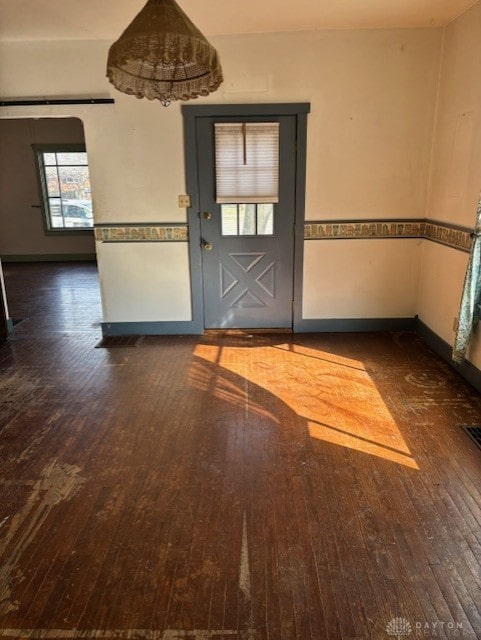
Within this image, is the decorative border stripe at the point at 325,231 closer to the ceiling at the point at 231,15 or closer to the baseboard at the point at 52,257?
the ceiling at the point at 231,15

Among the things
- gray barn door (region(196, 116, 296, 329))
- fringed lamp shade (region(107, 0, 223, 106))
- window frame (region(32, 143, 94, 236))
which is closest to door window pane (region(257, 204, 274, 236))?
gray barn door (region(196, 116, 296, 329))

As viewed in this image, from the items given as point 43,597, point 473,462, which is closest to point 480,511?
point 473,462

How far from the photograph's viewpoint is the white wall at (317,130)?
4.10 m

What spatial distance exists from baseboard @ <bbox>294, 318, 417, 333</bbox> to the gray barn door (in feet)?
0.61

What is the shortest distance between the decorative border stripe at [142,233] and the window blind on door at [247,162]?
50 centimetres

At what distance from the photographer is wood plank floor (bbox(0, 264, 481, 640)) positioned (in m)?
1.72

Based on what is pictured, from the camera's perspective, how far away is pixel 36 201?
29.2 feet

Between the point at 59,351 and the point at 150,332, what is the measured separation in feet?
2.95

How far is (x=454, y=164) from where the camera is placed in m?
3.82

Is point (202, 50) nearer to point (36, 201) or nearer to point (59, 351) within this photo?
point (59, 351)

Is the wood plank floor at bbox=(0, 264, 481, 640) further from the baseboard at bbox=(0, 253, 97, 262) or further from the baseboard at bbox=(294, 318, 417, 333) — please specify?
the baseboard at bbox=(0, 253, 97, 262)

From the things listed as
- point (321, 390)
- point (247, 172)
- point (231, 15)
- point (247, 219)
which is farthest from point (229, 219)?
point (321, 390)

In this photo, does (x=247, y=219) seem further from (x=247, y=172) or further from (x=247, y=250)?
(x=247, y=172)

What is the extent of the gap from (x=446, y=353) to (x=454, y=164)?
1579 mm
